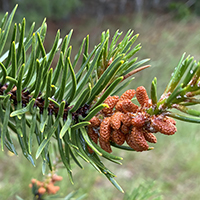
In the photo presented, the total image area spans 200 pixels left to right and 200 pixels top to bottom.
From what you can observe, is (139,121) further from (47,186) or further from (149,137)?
(47,186)

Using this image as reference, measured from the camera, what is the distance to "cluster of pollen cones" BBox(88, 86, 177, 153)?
247 mm

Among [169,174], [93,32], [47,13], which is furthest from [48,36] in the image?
[169,174]

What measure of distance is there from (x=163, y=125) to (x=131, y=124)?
39mm

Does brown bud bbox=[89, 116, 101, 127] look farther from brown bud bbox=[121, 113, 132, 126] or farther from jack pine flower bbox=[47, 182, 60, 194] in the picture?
jack pine flower bbox=[47, 182, 60, 194]

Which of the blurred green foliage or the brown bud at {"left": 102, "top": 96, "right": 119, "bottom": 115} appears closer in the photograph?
the brown bud at {"left": 102, "top": 96, "right": 119, "bottom": 115}

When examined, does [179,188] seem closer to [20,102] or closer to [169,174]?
[169,174]

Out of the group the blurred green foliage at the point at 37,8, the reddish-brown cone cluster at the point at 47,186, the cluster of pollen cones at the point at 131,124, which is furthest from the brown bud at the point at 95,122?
the blurred green foliage at the point at 37,8

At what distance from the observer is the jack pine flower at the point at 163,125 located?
24cm

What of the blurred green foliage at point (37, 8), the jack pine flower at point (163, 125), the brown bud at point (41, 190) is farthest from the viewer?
the blurred green foliage at point (37, 8)

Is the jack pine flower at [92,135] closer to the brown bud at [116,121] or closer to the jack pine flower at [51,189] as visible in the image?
the brown bud at [116,121]

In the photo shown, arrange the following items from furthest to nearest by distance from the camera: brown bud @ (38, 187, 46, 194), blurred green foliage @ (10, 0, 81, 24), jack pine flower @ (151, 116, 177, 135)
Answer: blurred green foliage @ (10, 0, 81, 24) → brown bud @ (38, 187, 46, 194) → jack pine flower @ (151, 116, 177, 135)

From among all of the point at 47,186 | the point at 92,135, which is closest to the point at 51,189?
the point at 47,186

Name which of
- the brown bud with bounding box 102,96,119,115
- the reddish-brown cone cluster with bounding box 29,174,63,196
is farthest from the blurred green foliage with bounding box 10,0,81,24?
the brown bud with bounding box 102,96,119,115

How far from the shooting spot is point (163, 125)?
9.5 inches
